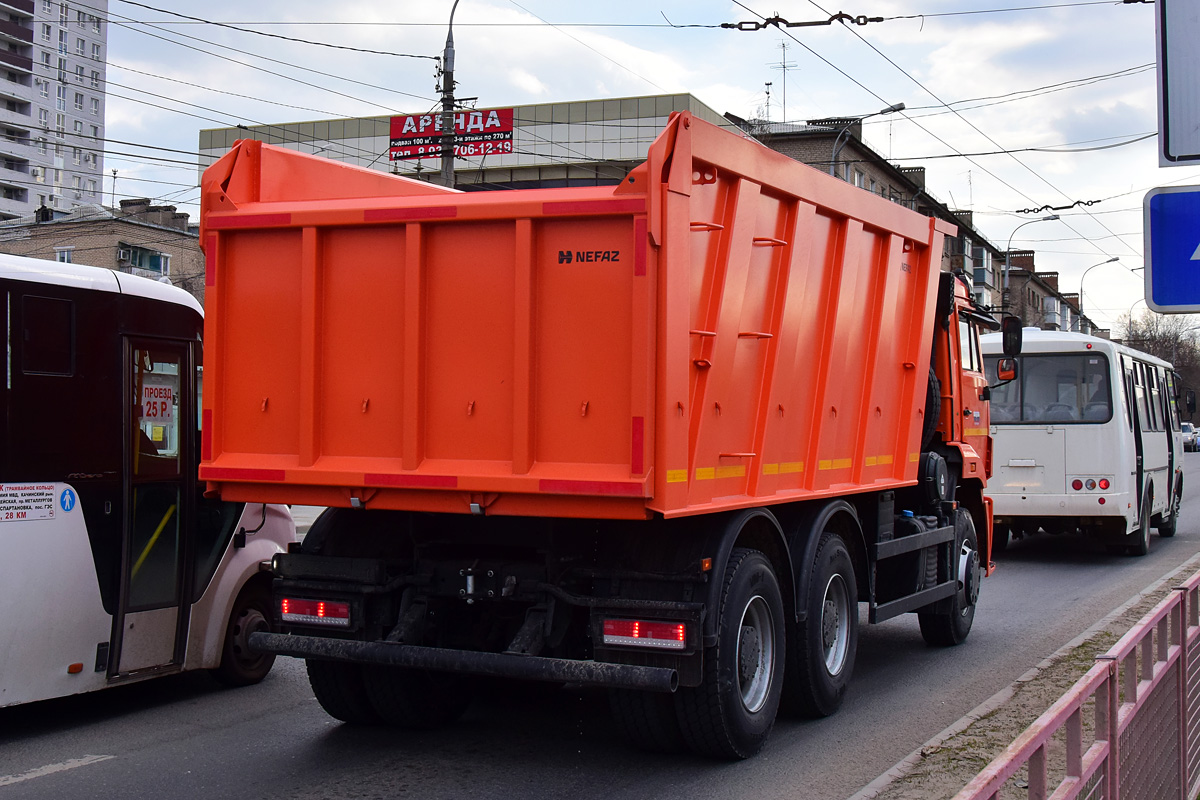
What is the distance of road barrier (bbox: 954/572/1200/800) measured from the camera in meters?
2.89

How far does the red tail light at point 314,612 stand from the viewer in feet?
19.7

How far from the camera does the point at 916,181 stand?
59250mm

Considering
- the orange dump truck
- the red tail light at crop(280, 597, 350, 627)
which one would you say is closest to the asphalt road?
the orange dump truck

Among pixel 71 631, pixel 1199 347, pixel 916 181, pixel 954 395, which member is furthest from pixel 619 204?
pixel 1199 347

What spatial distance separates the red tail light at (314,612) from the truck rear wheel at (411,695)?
64 centimetres

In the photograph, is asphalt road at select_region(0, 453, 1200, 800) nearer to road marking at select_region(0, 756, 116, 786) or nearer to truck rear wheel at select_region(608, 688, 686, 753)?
road marking at select_region(0, 756, 116, 786)

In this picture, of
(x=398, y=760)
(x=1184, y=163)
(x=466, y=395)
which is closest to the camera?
(x=1184, y=163)

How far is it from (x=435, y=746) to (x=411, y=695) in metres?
0.33

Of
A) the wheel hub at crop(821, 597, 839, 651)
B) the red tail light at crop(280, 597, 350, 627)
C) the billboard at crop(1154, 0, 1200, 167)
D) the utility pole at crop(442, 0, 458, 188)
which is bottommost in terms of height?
the wheel hub at crop(821, 597, 839, 651)

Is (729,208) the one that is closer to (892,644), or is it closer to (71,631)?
(71,631)

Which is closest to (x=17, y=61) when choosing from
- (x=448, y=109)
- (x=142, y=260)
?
(x=142, y=260)

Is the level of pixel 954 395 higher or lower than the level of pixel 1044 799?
higher

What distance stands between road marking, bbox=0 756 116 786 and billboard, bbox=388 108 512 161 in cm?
3877

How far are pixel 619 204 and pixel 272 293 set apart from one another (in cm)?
199
